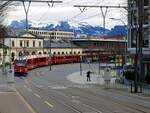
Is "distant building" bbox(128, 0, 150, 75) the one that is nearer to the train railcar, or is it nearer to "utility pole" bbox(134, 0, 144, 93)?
"utility pole" bbox(134, 0, 144, 93)

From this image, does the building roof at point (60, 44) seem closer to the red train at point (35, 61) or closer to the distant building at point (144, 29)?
the red train at point (35, 61)

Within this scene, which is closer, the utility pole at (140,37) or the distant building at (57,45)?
the utility pole at (140,37)

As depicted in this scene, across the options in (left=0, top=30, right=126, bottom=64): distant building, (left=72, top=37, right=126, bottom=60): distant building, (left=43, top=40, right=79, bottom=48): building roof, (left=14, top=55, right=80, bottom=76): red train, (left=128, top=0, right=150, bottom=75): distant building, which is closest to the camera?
(left=128, top=0, right=150, bottom=75): distant building

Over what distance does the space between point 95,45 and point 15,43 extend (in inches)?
1399

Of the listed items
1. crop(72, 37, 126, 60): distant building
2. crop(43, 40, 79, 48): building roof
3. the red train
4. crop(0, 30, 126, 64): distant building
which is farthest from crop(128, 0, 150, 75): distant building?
crop(43, 40, 79, 48): building roof

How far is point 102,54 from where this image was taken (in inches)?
6363

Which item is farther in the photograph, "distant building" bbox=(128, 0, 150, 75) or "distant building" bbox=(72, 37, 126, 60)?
"distant building" bbox=(72, 37, 126, 60)

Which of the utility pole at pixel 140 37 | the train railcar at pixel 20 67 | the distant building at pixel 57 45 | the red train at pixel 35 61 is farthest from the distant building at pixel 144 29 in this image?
the distant building at pixel 57 45

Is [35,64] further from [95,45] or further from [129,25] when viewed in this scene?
[95,45]

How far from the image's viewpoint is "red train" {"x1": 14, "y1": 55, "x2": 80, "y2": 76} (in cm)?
9656

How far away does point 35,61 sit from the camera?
11725 cm

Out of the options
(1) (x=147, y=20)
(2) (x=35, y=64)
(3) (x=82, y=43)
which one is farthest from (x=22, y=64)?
(3) (x=82, y=43)

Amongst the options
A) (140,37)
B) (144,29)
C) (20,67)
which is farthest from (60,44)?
(140,37)

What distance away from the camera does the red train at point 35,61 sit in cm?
9656
